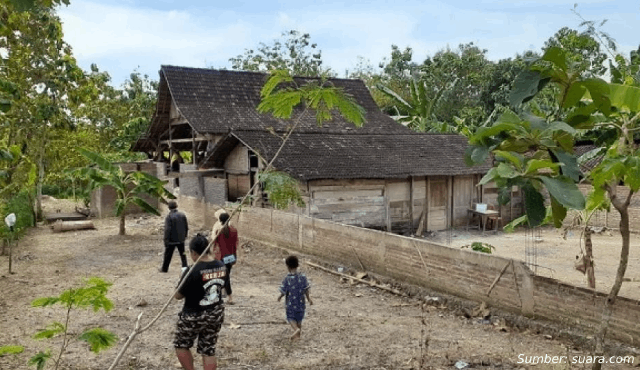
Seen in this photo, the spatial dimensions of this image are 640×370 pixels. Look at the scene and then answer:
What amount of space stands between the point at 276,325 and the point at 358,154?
395 inches

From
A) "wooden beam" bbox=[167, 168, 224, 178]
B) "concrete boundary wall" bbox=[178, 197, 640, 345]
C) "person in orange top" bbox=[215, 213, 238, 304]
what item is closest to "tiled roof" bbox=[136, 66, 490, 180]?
"wooden beam" bbox=[167, 168, 224, 178]

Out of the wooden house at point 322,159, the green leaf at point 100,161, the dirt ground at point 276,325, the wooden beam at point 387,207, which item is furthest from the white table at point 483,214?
the green leaf at point 100,161

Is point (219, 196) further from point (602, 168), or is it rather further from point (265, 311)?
point (602, 168)

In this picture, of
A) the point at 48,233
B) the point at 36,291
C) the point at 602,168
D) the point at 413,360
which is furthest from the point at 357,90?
the point at 602,168

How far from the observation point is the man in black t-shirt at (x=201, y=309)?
541 cm

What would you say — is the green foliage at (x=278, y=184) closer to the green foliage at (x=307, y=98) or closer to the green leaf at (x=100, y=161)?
the green foliage at (x=307, y=98)

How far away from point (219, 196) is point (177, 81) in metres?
5.90

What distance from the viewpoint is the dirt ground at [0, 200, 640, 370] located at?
6.75m

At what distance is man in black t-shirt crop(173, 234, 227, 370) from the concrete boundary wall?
4594 mm

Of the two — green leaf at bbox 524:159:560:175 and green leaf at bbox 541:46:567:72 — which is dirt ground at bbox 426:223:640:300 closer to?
green leaf at bbox 541:46:567:72

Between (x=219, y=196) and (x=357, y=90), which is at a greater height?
(x=357, y=90)

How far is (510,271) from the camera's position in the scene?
26.7ft

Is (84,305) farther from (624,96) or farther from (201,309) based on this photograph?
(624,96)

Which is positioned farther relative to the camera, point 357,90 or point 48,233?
point 357,90
